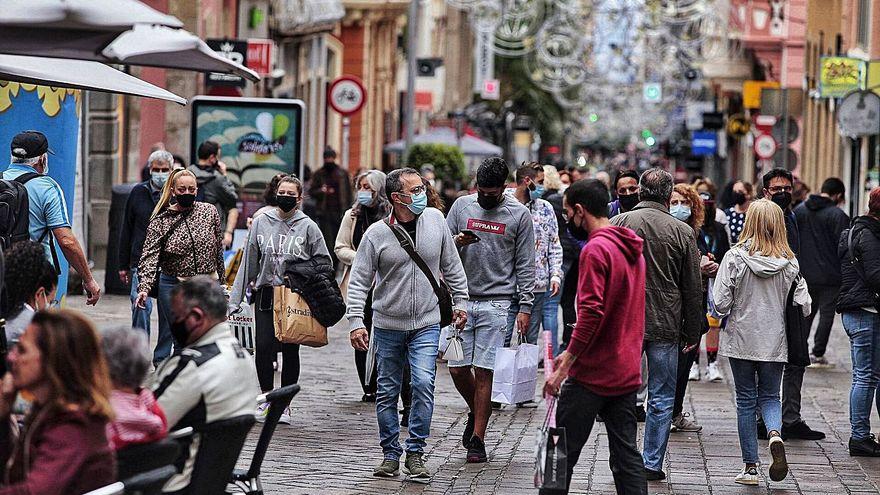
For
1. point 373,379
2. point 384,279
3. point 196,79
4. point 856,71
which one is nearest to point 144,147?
point 196,79

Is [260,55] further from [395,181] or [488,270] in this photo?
[395,181]

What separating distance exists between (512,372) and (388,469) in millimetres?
1052

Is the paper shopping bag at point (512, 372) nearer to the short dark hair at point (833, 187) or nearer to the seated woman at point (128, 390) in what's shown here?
the seated woman at point (128, 390)

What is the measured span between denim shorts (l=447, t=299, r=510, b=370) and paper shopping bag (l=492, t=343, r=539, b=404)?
0.44ft

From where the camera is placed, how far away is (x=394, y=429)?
10.1m

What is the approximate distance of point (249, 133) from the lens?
19828mm

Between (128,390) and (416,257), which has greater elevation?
(416,257)

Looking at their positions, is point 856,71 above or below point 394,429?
above

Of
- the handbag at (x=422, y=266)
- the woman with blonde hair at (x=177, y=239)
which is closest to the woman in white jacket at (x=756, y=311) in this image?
the handbag at (x=422, y=266)

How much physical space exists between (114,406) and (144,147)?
2465 centimetres

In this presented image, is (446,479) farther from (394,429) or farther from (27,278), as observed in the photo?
(27,278)

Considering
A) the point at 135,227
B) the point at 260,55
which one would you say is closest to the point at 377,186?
the point at 135,227

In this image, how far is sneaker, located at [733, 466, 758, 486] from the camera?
10.2m

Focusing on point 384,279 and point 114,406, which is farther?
point 384,279
